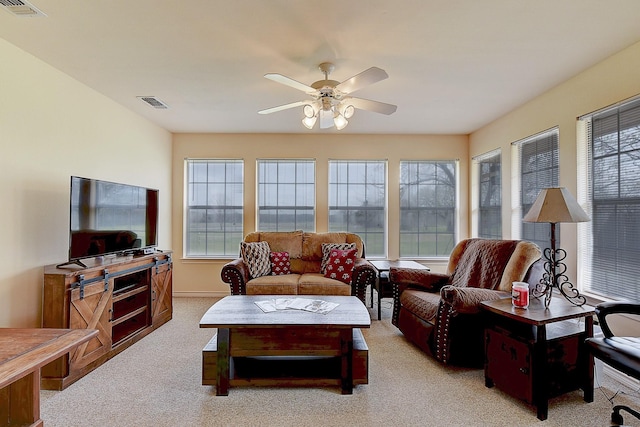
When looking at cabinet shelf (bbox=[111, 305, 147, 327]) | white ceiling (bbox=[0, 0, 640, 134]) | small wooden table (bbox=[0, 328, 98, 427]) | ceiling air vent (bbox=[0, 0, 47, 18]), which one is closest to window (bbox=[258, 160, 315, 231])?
white ceiling (bbox=[0, 0, 640, 134])

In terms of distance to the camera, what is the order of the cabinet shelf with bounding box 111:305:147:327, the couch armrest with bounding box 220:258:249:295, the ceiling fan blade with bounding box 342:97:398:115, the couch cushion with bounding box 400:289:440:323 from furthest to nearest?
the couch armrest with bounding box 220:258:249:295, the cabinet shelf with bounding box 111:305:147:327, the couch cushion with bounding box 400:289:440:323, the ceiling fan blade with bounding box 342:97:398:115

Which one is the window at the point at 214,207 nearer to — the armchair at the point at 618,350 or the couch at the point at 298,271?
the couch at the point at 298,271

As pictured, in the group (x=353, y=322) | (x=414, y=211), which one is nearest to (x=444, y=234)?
(x=414, y=211)

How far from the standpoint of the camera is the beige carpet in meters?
2.04

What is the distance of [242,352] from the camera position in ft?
7.72

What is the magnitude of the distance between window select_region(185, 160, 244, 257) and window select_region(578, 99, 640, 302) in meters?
4.33

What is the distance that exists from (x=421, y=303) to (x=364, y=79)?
6.75ft

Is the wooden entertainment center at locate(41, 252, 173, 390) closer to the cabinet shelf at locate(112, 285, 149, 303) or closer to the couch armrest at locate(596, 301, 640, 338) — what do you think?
the cabinet shelf at locate(112, 285, 149, 303)

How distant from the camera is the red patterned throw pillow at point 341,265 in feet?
13.0

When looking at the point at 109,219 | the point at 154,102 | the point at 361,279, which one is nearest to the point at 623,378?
the point at 361,279

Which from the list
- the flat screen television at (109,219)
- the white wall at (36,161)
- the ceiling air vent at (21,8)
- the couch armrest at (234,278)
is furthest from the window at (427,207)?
the ceiling air vent at (21,8)

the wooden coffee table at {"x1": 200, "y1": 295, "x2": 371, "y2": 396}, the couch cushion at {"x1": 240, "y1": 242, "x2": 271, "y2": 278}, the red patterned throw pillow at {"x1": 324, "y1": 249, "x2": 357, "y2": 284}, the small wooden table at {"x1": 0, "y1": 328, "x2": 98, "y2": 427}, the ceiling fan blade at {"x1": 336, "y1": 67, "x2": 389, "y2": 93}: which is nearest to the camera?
the small wooden table at {"x1": 0, "y1": 328, "x2": 98, "y2": 427}

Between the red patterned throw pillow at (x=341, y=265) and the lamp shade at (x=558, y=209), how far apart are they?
2069 millimetres

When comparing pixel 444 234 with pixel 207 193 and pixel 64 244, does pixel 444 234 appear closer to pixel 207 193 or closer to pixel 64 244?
pixel 207 193
